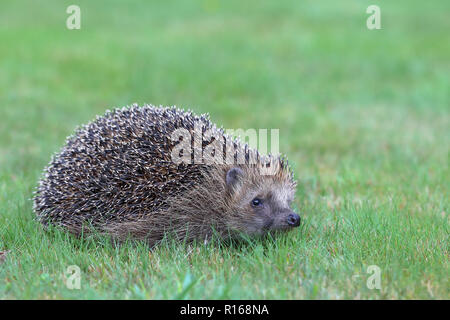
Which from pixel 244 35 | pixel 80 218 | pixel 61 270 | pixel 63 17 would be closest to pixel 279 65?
pixel 244 35

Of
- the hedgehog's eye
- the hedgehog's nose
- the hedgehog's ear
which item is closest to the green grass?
the hedgehog's nose

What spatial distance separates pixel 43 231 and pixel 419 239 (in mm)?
Answer: 4271

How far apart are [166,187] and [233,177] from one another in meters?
0.80

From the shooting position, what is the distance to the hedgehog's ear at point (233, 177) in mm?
6980

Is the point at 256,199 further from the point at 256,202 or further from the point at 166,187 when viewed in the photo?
the point at 166,187

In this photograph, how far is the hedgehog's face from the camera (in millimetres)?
6824

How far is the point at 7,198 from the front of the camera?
815cm

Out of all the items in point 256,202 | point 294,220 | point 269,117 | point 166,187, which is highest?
point 269,117

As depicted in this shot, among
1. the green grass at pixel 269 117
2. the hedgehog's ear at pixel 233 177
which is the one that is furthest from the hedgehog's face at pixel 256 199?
the green grass at pixel 269 117

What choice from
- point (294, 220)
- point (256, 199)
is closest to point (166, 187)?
point (256, 199)

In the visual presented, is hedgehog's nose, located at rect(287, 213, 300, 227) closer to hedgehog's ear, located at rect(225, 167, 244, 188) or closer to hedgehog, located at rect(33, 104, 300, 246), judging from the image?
hedgehog, located at rect(33, 104, 300, 246)

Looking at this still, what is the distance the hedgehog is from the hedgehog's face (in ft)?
0.04

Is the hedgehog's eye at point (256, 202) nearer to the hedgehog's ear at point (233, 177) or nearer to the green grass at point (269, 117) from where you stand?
the hedgehog's ear at point (233, 177)

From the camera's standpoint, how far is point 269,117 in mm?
12922
